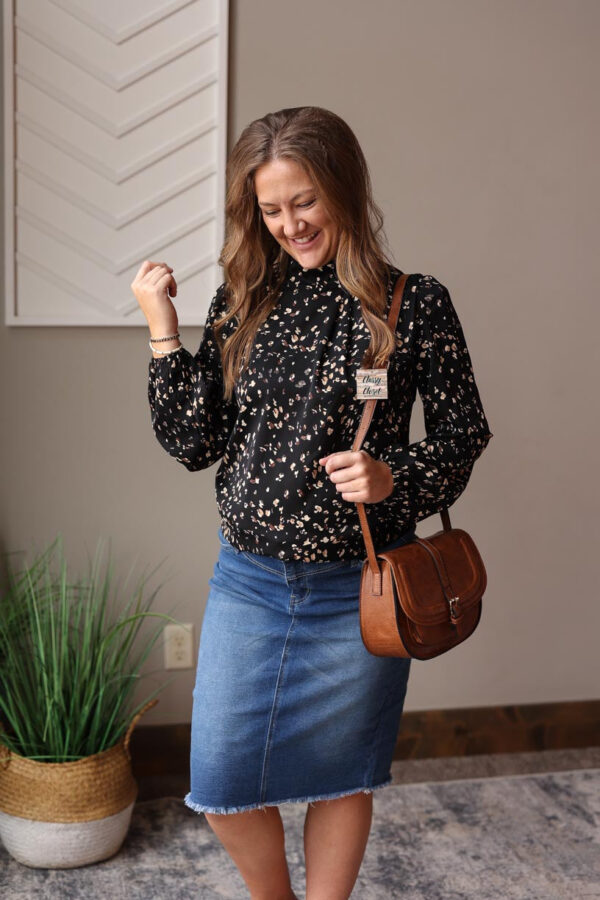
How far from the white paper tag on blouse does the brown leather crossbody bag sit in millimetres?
19

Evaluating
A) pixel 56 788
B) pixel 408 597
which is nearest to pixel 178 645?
pixel 56 788

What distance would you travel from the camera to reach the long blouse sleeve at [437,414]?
1.52 metres

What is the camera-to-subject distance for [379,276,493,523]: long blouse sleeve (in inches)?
59.7

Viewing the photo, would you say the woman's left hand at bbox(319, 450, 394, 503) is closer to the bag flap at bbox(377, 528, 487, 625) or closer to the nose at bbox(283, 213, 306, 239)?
the bag flap at bbox(377, 528, 487, 625)

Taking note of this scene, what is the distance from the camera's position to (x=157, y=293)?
1543 millimetres

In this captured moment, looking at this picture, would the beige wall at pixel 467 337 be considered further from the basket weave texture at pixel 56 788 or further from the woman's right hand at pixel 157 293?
the woman's right hand at pixel 157 293

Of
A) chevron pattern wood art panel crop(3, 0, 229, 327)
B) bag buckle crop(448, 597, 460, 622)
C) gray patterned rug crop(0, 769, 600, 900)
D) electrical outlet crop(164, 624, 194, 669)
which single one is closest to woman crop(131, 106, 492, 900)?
bag buckle crop(448, 597, 460, 622)

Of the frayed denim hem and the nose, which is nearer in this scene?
the nose

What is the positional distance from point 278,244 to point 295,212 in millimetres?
141

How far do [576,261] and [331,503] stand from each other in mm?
1390

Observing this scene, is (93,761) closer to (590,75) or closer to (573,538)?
(573,538)

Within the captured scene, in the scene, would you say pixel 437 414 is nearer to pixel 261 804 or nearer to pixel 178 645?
pixel 261 804

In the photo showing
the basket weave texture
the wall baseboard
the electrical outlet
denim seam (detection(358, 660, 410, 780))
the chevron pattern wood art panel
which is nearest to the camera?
denim seam (detection(358, 660, 410, 780))

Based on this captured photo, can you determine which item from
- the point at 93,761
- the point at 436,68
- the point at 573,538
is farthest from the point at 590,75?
the point at 93,761
